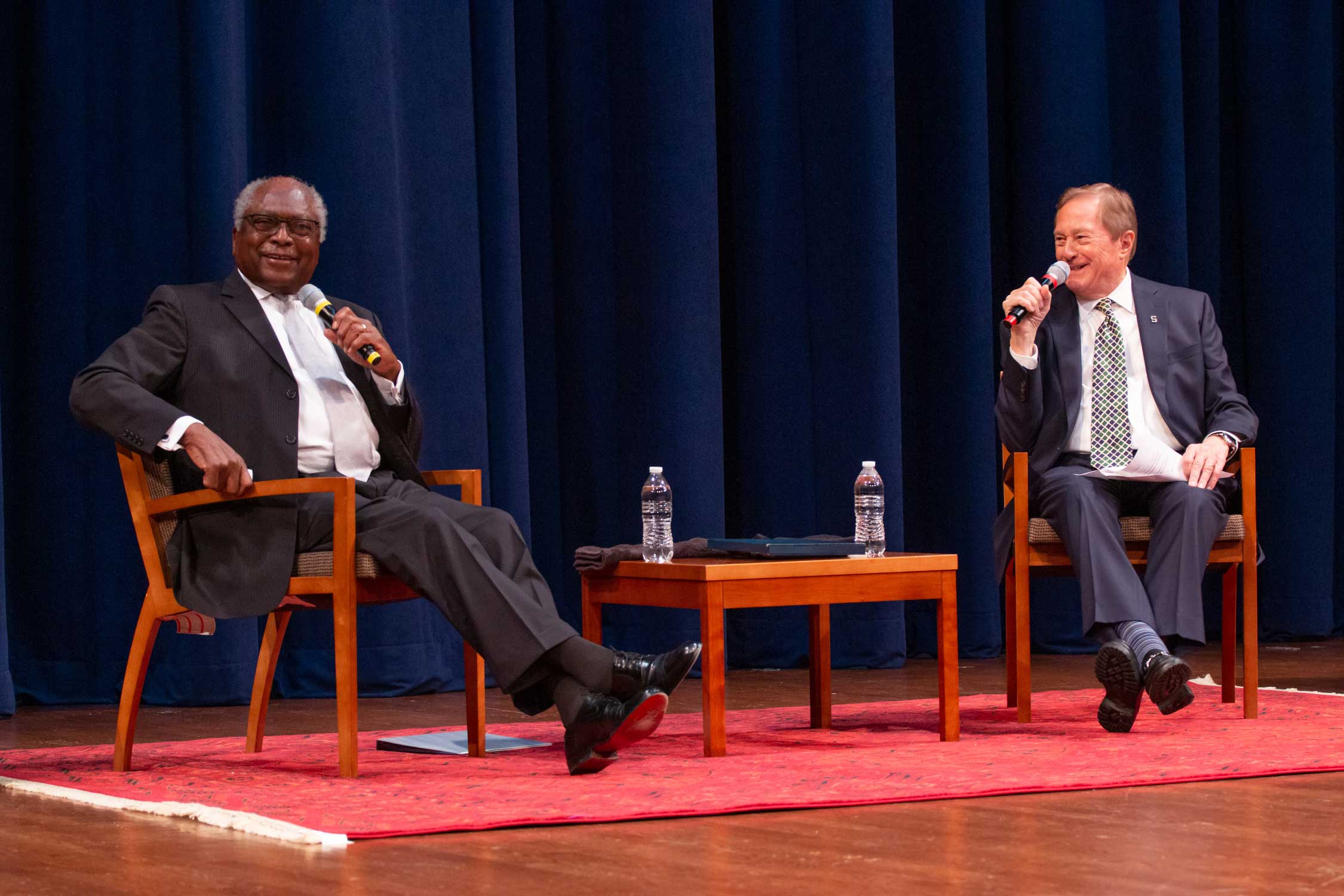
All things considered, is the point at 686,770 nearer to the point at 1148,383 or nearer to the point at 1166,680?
the point at 1166,680

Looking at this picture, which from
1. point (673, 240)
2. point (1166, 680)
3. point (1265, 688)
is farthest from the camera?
point (673, 240)

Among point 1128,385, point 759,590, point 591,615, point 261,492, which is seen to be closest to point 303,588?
point 261,492

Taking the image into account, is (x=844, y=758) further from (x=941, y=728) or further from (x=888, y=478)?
(x=888, y=478)

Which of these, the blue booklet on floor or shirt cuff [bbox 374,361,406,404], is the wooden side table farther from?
shirt cuff [bbox 374,361,406,404]

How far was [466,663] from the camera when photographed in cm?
293

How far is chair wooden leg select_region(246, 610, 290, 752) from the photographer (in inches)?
118

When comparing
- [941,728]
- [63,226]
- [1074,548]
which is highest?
[63,226]

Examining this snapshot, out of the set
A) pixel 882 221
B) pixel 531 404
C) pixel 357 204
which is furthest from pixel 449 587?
pixel 882 221

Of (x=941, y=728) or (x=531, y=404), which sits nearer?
(x=941, y=728)

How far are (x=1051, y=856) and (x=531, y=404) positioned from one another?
2.98 m

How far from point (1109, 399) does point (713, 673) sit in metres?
1.14

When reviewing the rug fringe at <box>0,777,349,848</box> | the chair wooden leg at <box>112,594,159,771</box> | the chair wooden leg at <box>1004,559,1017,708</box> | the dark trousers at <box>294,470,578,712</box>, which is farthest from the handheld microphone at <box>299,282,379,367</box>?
the chair wooden leg at <box>1004,559,1017,708</box>

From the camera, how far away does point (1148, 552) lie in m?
3.26

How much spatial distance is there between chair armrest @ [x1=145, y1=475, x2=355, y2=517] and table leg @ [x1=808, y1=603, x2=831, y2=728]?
106cm
